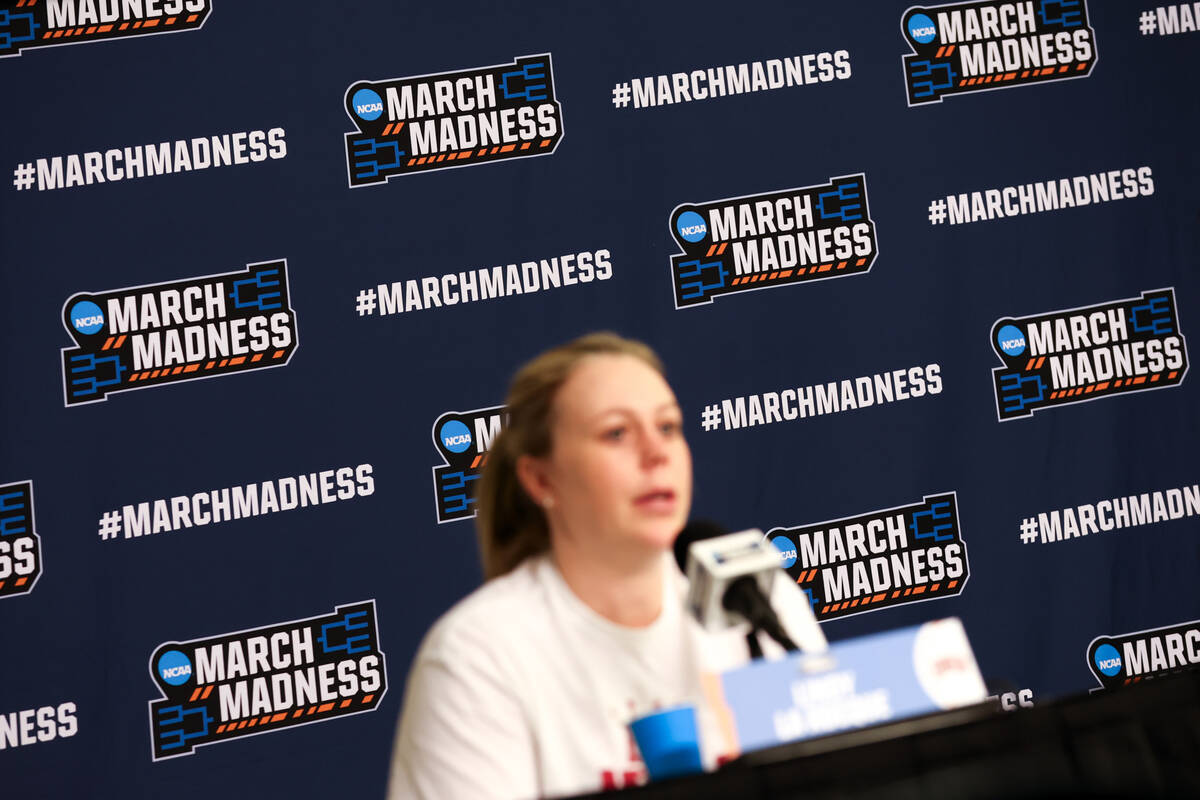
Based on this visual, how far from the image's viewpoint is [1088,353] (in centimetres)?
306

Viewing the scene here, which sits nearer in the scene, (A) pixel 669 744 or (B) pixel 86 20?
(A) pixel 669 744

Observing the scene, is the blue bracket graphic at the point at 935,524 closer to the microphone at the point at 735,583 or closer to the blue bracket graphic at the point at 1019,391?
the blue bracket graphic at the point at 1019,391

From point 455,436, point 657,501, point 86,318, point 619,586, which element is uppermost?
point 86,318

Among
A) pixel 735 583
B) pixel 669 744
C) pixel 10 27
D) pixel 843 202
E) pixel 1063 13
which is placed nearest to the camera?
pixel 669 744

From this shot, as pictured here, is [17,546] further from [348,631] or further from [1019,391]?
[1019,391]

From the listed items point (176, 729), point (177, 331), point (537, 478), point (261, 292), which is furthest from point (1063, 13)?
point (176, 729)

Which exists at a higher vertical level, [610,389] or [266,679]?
[610,389]

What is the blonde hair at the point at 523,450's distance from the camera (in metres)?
1.58

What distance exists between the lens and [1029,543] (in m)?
3.01

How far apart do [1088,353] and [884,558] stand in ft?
2.57

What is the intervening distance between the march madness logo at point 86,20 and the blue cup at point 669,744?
2.47 metres

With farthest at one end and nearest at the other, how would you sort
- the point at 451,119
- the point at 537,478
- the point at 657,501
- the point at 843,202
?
the point at 843,202
the point at 451,119
the point at 537,478
the point at 657,501

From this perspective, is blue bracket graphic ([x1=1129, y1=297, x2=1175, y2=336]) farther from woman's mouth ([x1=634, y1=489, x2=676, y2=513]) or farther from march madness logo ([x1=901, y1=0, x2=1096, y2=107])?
woman's mouth ([x1=634, y1=489, x2=676, y2=513])

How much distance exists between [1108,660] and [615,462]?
6.91 feet
